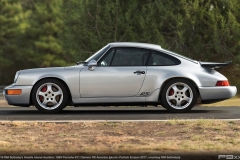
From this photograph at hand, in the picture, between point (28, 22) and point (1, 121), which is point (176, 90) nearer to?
point (1, 121)

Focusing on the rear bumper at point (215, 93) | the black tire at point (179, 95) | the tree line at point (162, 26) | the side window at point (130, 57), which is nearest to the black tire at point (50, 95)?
the side window at point (130, 57)

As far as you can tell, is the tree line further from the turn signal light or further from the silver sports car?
the turn signal light

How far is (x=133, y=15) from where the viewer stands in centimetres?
2534

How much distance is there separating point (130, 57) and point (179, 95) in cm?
122

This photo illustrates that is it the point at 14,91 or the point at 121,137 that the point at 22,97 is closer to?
the point at 14,91

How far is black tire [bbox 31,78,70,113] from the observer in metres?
11.9

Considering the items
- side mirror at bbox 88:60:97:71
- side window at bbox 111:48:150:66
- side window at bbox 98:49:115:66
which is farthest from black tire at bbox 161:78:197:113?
side mirror at bbox 88:60:97:71

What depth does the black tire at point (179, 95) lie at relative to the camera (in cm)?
1184

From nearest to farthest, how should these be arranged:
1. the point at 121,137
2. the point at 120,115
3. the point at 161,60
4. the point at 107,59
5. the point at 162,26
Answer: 1. the point at 121,137
2. the point at 120,115
3. the point at 107,59
4. the point at 161,60
5. the point at 162,26

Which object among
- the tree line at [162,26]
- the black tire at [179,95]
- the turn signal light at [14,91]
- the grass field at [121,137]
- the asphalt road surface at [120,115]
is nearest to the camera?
the grass field at [121,137]

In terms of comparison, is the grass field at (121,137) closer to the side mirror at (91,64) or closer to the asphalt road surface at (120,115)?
the asphalt road surface at (120,115)

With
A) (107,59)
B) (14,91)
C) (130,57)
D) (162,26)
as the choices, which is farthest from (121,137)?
(162,26)

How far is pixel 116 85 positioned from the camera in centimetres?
1198

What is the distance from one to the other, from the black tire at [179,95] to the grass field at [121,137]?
1.71 m
